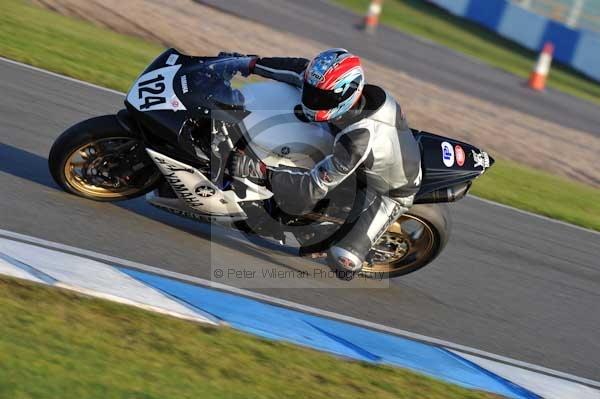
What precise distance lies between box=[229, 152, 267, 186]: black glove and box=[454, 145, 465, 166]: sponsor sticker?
54.6 inches

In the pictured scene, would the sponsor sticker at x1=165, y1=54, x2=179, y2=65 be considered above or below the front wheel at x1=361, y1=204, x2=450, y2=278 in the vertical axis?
above

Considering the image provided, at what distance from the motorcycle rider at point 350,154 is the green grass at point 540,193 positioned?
3.71m

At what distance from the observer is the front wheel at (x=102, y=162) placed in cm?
591

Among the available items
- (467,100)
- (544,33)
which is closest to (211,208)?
(467,100)

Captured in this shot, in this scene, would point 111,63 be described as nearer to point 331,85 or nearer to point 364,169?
point 364,169

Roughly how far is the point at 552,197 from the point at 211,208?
18.6 ft

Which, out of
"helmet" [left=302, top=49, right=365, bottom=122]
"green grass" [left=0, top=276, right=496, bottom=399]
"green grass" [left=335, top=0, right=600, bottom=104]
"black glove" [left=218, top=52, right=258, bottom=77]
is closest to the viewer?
"green grass" [left=0, top=276, right=496, bottom=399]

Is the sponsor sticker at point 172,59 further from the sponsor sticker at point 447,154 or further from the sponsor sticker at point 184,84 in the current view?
the sponsor sticker at point 447,154

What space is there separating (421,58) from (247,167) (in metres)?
13.8

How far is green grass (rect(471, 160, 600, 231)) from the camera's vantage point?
31.8ft

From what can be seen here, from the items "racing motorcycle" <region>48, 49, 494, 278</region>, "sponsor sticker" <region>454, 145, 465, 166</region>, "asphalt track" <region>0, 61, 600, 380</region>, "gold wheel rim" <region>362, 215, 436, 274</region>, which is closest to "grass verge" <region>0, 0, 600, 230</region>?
"asphalt track" <region>0, 61, 600, 380</region>

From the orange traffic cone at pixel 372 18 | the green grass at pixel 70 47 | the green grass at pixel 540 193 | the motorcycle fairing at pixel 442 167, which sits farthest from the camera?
the orange traffic cone at pixel 372 18

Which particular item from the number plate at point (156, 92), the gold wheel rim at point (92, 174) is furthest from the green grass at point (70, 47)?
the number plate at point (156, 92)

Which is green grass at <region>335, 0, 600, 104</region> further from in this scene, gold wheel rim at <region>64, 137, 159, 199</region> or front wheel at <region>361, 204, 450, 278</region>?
gold wheel rim at <region>64, 137, 159, 199</region>
